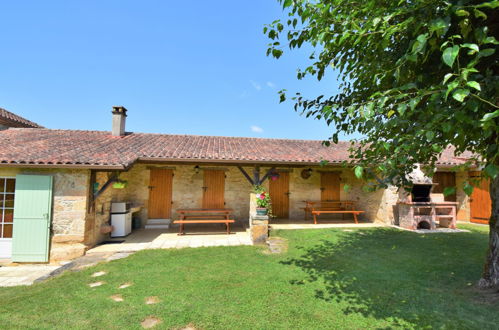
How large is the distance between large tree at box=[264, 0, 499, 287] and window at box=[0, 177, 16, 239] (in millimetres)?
6749

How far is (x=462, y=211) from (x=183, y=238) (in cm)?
1194

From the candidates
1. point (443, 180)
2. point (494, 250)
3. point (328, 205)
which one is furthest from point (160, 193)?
point (443, 180)

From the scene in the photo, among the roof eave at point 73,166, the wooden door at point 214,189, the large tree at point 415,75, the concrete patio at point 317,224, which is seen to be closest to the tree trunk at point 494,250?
the large tree at point 415,75

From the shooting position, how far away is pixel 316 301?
123 inches

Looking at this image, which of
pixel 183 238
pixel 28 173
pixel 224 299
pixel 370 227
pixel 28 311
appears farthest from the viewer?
pixel 370 227

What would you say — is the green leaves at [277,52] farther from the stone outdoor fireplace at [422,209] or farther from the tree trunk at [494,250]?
the stone outdoor fireplace at [422,209]

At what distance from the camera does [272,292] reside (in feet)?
11.1

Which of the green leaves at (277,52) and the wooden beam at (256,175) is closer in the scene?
the green leaves at (277,52)

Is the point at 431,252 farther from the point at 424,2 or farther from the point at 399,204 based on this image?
the point at 424,2

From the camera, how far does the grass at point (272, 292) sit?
2709 mm

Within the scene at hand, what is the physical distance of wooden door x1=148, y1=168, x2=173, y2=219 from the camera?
27.0ft

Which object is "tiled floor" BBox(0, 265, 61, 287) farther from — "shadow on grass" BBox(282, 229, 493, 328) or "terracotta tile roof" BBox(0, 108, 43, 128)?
"terracotta tile roof" BBox(0, 108, 43, 128)

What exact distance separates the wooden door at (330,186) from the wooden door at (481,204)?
5.06 metres

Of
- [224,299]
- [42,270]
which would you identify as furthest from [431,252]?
[42,270]
